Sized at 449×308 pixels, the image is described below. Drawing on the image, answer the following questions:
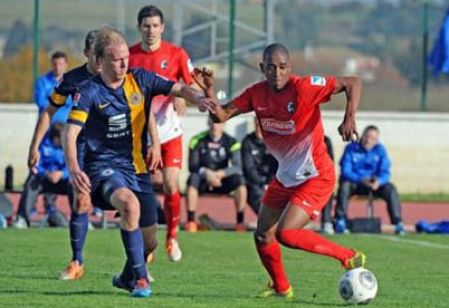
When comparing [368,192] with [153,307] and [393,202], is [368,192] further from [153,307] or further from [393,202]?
[153,307]

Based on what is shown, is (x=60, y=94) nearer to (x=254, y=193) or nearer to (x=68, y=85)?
(x=68, y=85)

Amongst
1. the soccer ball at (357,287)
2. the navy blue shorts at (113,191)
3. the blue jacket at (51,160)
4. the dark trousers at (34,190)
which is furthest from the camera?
the blue jacket at (51,160)

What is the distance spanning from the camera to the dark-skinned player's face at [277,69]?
1035 cm

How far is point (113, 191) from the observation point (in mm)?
10133

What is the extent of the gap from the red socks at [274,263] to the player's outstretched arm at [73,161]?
155cm

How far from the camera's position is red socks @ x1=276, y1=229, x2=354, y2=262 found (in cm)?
1028

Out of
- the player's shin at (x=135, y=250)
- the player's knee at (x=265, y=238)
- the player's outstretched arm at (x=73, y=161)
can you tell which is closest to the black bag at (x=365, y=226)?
the player's knee at (x=265, y=238)

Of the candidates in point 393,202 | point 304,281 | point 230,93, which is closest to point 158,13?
point 304,281

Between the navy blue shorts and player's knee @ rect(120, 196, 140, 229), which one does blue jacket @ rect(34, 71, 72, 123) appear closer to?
the navy blue shorts

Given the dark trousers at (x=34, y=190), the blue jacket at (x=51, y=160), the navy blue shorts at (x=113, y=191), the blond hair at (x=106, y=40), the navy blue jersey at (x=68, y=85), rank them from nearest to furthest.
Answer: the blond hair at (x=106, y=40)
the navy blue shorts at (x=113, y=191)
the navy blue jersey at (x=68, y=85)
the dark trousers at (x=34, y=190)
the blue jacket at (x=51, y=160)

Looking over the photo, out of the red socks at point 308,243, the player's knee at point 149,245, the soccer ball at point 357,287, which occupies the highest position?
the red socks at point 308,243

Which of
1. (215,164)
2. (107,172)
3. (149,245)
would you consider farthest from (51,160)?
(107,172)

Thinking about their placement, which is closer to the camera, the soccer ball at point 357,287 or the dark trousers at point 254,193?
the soccer ball at point 357,287

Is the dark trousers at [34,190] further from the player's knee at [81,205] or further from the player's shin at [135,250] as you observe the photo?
the player's shin at [135,250]
